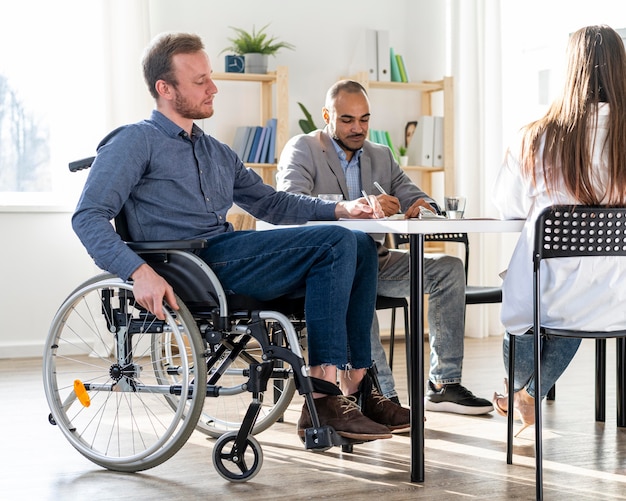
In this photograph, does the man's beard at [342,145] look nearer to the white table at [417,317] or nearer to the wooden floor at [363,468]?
the wooden floor at [363,468]

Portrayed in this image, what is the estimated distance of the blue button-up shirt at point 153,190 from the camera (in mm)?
2232

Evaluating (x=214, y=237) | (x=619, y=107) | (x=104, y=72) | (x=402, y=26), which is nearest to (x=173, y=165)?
(x=214, y=237)

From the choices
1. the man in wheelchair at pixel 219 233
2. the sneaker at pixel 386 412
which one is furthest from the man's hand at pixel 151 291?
the sneaker at pixel 386 412

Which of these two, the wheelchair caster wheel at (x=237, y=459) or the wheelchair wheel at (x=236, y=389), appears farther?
the wheelchair wheel at (x=236, y=389)

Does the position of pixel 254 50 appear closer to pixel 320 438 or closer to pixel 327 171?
pixel 327 171

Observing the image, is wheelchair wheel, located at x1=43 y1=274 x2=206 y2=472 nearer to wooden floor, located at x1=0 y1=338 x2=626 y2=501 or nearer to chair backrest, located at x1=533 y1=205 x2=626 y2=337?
wooden floor, located at x1=0 y1=338 x2=626 y2=501

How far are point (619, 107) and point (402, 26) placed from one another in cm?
334

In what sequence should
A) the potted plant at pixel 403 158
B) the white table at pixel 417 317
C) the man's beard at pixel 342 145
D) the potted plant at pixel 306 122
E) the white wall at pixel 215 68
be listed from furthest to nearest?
the potted plant at pixel 403 158 → the potted plant at pixel 306 122 → the white wall at pixel 215 68 → the man's beard at pixel 342 145 → the white table at pixel 417 317

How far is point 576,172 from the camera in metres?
2.27

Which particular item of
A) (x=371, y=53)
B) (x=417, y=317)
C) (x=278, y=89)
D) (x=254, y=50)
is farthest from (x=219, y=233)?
(x=371, y=53)

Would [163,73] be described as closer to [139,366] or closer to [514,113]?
[139,366]

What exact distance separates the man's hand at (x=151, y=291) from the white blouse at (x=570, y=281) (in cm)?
86

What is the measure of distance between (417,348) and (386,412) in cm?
49

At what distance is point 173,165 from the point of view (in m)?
2.39
